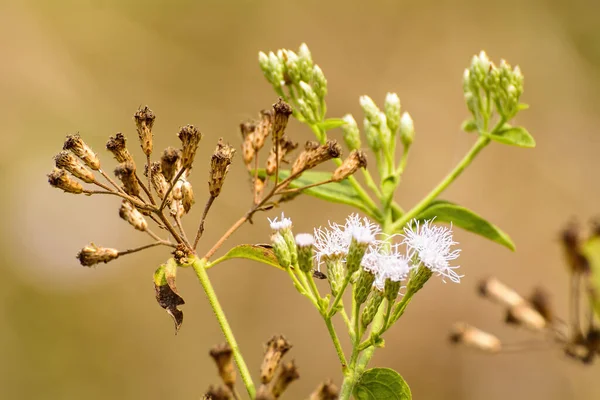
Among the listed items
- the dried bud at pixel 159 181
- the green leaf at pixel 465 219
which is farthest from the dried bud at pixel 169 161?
the green leaf at pixel 465 219

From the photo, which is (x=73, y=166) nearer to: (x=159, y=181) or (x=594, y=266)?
(x=159, y=181)

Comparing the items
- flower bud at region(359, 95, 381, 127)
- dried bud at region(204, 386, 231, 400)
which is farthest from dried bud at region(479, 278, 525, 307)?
dried bud at region(204, 386, 231, 400)

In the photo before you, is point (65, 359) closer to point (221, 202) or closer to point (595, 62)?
point (221, 202)

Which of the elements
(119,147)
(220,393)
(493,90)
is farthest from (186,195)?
(493,90)

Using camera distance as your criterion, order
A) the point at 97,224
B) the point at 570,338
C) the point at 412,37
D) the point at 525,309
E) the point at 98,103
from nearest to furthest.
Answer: the point at 570,338 → the point at 525,309 → the point at 97,224 → the point at 98,103 → the point at 412,37

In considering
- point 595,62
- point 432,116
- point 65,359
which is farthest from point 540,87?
point 65,359

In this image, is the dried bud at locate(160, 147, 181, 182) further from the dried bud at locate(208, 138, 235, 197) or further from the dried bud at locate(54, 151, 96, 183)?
the dried bud at locate(54, 151, 96, 183)
